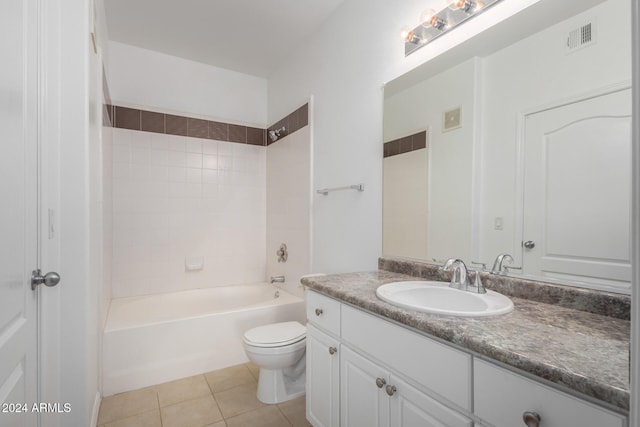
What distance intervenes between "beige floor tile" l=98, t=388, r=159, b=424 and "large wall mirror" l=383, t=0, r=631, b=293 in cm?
181

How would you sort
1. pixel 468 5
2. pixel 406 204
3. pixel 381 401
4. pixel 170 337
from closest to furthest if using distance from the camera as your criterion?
pixel 381 401 < pixel 468 5 < pixel 406 204 < pixel 170 337

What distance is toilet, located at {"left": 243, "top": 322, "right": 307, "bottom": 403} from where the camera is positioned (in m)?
1.88

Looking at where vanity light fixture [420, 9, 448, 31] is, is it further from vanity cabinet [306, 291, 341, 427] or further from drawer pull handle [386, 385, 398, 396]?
drawer pull handle [386, 385, 398, 396]

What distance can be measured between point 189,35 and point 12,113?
2022mm

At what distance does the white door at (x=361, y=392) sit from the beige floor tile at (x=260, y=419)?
1.93 ft

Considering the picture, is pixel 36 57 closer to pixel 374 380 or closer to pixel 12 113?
pixel 12 113

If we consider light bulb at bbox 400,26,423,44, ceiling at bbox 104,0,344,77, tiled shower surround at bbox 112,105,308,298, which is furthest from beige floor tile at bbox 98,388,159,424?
ceiling at bbox 104,0,344,77

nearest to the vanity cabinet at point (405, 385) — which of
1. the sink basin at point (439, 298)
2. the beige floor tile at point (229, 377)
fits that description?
the sink basin at point (439, 298)

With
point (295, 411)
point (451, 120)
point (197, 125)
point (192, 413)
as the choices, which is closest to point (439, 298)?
point (451, 120)

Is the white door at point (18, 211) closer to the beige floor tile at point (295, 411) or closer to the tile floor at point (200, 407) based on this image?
the tile floor at point (200, 407)

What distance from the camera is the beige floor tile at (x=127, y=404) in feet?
5.91

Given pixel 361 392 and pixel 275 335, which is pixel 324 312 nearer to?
pixel 361 392

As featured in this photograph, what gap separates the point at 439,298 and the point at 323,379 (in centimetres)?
65

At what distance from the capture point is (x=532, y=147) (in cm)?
116
